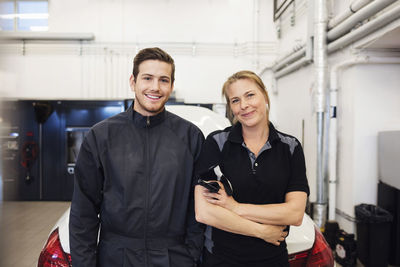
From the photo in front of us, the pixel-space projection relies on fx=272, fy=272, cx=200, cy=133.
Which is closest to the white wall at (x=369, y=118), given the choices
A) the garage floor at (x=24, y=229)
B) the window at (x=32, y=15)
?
the garage floor at (x=24, y=229)

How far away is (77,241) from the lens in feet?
3.78

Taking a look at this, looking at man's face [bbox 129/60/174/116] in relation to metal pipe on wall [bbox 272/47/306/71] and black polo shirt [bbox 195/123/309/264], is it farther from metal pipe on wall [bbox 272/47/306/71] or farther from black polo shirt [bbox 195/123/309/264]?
metal pipe on wall [bbox 272/47/306/71]

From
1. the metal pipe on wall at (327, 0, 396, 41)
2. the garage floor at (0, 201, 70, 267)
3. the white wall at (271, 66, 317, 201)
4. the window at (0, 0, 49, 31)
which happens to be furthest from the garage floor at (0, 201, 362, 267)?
the window at (0, 0, 49, 31)

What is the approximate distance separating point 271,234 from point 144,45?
5478mm

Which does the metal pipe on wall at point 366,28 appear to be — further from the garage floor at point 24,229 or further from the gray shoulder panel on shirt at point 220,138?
the garage floor at point 24,229

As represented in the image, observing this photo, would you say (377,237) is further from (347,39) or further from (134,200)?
(134,200)

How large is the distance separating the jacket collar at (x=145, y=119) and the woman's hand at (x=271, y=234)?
2.11 ft

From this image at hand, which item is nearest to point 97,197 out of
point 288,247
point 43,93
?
point 288,247

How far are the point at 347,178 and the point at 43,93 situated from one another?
597 cm

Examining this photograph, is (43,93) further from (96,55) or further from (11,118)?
(11,118)

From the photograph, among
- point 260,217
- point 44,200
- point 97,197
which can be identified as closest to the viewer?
point 260,217

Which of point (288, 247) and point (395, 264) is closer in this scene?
point (288, 247)

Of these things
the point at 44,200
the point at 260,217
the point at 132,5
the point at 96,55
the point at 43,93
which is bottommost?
the point at 44,200

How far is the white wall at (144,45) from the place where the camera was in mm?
5832
